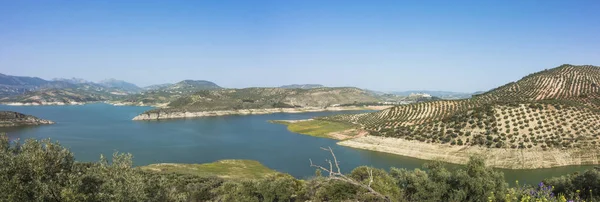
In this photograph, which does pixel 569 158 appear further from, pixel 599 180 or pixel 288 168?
pixel 288 168

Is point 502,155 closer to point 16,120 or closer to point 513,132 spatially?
point 513,132

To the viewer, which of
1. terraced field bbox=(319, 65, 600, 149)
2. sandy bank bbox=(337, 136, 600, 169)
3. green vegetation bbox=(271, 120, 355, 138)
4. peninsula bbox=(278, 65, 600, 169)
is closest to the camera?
sandy bank bbox=(337, 136, 600, 169)

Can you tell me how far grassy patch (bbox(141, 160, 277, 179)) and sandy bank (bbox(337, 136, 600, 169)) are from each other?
30.6 m

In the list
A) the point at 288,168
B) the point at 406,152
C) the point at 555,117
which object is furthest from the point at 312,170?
the point at 555,117

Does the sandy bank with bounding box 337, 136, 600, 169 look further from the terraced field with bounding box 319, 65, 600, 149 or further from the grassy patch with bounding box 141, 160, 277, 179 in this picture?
the grassy patch with bounding box 141, 160, 277, 179

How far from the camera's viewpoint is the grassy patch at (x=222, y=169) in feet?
186

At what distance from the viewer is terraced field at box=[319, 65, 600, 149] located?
61844 millimetres

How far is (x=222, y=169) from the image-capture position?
205ft

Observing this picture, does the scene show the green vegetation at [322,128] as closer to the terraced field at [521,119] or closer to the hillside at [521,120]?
the terraced field at [521,119]

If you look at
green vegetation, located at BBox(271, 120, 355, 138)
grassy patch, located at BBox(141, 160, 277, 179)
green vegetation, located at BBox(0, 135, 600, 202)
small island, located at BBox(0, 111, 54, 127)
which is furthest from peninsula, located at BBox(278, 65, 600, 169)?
small island, located at BBox(0, 111, 54, 127)

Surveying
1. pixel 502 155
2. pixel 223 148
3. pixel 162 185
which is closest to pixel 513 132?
pixel 502 155

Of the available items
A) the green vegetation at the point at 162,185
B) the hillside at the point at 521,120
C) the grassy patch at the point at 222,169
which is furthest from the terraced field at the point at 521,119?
the grassy patch at the point at 222,169

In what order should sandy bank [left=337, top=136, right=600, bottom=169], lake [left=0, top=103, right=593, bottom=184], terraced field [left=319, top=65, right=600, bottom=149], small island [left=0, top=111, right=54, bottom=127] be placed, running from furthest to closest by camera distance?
1. small island [left=0, top=111, right=54, bottom=127]
2. lake [left=0, top=103, right=593, bottom=184]
3. terraced field [left=319, top=65, right=600, bottom=149]
4. sandy bank [left=337, top=136, right=600, bottom=169]

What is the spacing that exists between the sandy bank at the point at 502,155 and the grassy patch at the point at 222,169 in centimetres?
3062
